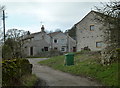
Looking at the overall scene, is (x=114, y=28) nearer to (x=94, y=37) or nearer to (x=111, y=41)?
(x=111, y=41)

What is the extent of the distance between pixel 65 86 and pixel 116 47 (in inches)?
193

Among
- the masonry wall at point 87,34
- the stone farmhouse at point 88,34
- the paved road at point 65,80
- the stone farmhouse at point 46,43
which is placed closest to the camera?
the paved road at point 65,80

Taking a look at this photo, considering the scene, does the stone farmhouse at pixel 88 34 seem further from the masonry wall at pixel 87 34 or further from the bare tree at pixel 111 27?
the bare tree at pixel 111 27

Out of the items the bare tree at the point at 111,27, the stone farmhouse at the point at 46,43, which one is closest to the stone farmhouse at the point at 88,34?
the stone farmhouse at the point at 46,43

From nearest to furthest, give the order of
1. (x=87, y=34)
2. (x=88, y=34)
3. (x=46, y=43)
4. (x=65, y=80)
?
1. (x=65, y=80)
2. (x=88, y=34)
3. (x=87, y=34)
4. (x=46, y=43)

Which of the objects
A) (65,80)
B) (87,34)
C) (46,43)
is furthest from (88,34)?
(65,80)

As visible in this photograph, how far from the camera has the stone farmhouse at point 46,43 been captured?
1864 inches

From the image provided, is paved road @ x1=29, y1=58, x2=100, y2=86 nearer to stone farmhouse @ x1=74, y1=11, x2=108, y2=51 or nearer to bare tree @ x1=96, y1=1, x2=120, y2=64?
bare tree @ x1=96, y1=1, x2=120, y2=64

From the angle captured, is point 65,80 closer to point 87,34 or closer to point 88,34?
point 88,34

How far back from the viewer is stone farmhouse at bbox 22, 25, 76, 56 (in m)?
47.3

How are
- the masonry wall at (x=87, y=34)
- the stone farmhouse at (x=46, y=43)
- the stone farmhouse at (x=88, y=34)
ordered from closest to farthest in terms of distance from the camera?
1. the stone farmhouse at (x=88, y=34)
2. the masonry wall at (x=87, y=34)
3. the stone farmhouse at (x=46, y=43)

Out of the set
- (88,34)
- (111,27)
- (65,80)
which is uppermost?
(88,34)

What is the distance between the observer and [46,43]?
49.7 metres

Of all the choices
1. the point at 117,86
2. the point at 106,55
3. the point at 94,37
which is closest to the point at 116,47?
the point at 106,55
